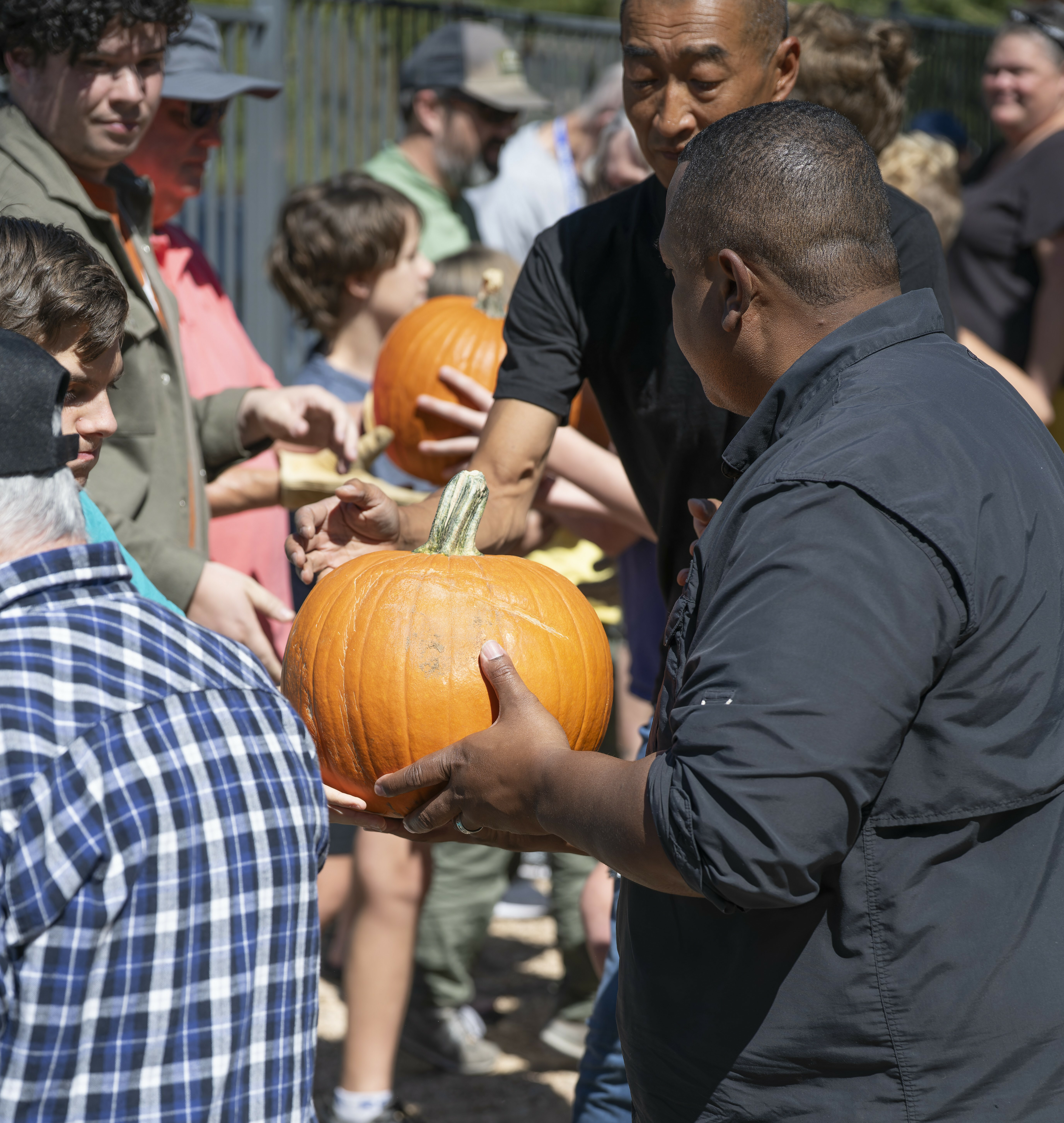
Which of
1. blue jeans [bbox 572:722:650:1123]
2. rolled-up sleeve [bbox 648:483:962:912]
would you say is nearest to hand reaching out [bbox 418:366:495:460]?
blue jeans [bbox 572:722:650:1123]

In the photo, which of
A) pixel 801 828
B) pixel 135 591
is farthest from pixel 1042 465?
pixel 135 591

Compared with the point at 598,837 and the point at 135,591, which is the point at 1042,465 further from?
the point at 135,591

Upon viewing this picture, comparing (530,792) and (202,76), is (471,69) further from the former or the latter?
(530,792)

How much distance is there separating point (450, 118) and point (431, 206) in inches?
17.2

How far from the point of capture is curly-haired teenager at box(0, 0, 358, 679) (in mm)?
2816

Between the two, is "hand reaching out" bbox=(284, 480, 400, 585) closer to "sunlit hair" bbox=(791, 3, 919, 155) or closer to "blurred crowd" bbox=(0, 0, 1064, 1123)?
"blurred crowd" bbox=(0, 0, 1064, 1123)

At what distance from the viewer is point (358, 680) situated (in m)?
2.21

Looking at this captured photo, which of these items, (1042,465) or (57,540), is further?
(1042,465)

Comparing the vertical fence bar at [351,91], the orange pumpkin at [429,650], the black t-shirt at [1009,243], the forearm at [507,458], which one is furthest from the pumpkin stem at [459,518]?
the vertical fence bar at [351,91]

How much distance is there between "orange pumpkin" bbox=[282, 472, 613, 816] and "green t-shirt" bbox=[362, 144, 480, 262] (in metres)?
4.06

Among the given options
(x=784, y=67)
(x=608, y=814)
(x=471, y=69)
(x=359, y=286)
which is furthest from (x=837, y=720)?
(x=471, y=69)

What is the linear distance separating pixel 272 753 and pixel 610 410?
1.47 metres

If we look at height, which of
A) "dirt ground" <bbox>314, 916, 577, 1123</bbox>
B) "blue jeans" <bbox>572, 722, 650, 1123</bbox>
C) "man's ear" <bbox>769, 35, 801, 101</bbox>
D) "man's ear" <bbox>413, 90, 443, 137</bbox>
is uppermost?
"man's ear" <bbox>769, 35, 801, 101</bbox>

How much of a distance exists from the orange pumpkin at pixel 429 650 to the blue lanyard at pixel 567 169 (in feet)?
17.1
